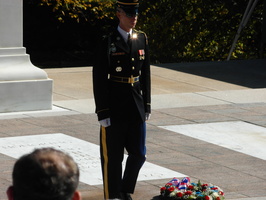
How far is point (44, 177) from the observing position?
253cm

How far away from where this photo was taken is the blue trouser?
6.24 m

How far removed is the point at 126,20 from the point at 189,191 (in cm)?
154

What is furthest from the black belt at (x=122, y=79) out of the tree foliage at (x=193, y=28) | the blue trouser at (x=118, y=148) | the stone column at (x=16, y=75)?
the tree foliage at (x=193, y=28)

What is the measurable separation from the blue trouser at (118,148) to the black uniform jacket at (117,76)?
9 cm

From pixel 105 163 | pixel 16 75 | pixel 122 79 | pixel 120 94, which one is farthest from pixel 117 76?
pixel 16 75

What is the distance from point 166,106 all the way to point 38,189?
8.67 metres

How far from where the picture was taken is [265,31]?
55.1 feet

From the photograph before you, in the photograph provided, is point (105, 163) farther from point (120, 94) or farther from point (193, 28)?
point (193, 28)

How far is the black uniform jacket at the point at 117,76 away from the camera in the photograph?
6199 mm

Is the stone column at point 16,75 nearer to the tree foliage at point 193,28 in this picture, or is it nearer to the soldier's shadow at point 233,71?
the soldier's shadow at point 233,71

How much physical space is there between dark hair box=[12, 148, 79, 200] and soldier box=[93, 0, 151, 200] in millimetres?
3582

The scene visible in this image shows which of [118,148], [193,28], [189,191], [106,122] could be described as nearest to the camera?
[106,122]

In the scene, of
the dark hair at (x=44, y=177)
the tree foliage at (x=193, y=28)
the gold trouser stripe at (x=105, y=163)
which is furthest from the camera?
the tree foliage at (x=193, y=28)

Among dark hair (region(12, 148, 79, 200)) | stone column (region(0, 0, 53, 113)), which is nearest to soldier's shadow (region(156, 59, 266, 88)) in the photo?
stone column (region(0, 0, 53, 113))
